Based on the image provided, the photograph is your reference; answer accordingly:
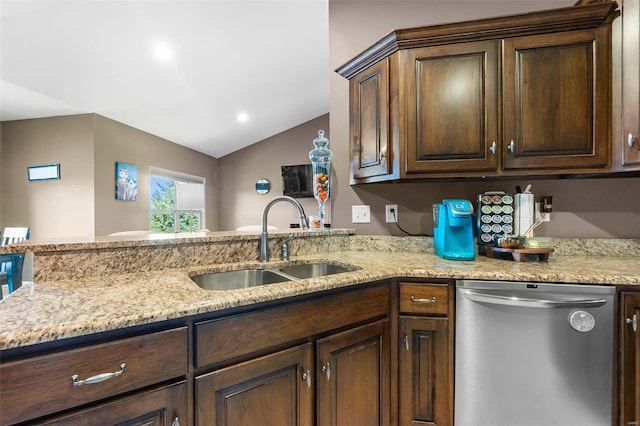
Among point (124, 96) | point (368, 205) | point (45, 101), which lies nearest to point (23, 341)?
point (368, 205)

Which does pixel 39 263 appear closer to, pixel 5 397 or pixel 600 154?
pixel 5 397

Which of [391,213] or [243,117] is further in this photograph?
[243,117]

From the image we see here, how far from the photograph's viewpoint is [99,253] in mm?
1192

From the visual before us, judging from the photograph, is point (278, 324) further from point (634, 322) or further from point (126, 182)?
point (126, 182)

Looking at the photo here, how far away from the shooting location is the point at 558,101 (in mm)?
1528

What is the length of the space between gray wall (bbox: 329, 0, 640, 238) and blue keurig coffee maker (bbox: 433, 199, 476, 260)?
1.31ft

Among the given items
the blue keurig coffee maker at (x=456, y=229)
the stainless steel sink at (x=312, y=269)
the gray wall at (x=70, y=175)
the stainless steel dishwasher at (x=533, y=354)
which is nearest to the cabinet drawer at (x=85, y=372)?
the stainless steel sink at (x=312, y=269)

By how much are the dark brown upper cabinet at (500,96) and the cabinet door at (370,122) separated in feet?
0.05

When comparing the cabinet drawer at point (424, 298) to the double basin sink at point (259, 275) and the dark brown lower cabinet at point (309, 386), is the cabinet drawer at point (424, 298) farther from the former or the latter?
the double basin sink at point (259, 275)

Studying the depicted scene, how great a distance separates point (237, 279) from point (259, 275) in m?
0.11

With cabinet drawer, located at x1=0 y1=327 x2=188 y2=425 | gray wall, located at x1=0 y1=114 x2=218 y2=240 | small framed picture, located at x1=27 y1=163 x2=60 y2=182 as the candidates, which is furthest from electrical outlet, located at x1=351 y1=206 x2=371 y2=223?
small framed picture, located at x1=27 y1=163 x2=60 y2=182

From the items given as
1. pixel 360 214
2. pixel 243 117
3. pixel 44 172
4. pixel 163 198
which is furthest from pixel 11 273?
pixel 243 117

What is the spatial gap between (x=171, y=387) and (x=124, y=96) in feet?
12.1

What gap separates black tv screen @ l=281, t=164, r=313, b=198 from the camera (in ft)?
18.8
